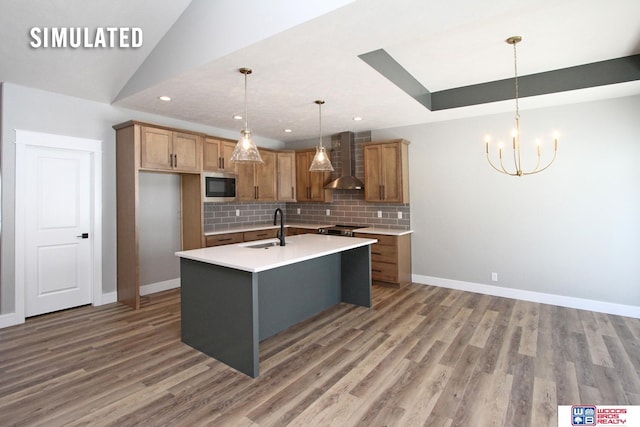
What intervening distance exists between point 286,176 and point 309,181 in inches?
18.1

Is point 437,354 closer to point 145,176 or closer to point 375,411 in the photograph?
point 375,411

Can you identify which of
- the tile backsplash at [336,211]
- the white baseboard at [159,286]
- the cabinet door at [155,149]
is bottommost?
the white baseboard at [159,286]

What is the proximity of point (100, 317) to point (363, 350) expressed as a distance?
Result: 3084mm

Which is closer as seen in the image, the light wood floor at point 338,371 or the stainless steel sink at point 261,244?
the light wood floor at point 338,371

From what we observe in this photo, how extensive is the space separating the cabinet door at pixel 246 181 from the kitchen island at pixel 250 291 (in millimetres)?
2058

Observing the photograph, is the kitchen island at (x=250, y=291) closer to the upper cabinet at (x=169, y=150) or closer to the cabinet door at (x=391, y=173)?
the cabinet door at (x=391, y=173)

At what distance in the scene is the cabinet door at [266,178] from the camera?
232 inches

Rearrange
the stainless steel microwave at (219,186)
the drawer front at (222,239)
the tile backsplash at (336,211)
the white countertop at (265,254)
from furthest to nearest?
1. the tile backsplash at (336,211)
2. the stainless steel microwave at (219,186)
3. the drawer front at (222,239)
4. the white countertop at (265,254)

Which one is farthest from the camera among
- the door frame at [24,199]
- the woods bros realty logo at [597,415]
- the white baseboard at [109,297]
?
the white baseboard at [109,297]

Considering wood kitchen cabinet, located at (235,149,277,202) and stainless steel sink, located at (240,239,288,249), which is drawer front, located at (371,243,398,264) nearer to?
stainless steel sink, located at (240,239,288,249)

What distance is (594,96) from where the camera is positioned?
12.3ft

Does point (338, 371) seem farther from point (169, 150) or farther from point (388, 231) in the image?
point (169, 150)

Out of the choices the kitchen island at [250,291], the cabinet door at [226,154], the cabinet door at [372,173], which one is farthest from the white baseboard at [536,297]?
the cabinet door at [226,154]

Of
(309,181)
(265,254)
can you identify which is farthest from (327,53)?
(309,181)
